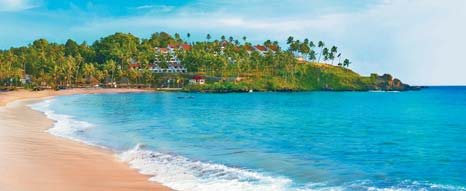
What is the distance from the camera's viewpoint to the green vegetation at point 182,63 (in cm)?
14071

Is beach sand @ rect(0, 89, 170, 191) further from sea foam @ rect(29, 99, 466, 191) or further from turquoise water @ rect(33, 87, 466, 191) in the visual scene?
turquoise water @ rect(33, 87, 466, 191)

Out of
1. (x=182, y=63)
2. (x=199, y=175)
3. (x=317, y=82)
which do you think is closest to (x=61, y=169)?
(x=199, y=175)

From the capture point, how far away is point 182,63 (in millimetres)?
158750

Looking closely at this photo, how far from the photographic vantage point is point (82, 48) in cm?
17800

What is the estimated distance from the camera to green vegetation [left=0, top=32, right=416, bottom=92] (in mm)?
140713

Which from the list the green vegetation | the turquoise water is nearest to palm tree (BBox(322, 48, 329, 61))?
the green vegetation

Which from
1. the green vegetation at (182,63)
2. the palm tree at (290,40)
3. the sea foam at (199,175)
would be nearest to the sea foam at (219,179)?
the sea foam at (199,175)

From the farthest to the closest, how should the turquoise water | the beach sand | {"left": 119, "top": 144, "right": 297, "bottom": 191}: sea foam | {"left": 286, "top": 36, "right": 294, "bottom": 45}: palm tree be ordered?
{"left": 286, "top": 36, "right": 294, "bottom": 45}: palm tree, the turquoise water, {"left": 119, "top": 144, "right": 297, "bottom": 191}: sea foam, the beach sand

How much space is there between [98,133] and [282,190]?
2007cm

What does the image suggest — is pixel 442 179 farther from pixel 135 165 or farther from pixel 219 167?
pixel 135 165

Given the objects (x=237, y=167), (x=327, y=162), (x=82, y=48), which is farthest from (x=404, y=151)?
(x=82, y=48)

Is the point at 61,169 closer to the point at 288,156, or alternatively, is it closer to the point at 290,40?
the point at 288,156

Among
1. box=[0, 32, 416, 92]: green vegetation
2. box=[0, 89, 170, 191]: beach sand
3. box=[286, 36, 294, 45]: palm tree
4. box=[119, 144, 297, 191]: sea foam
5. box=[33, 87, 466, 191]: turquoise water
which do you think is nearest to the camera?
box=[0, 89, 170, 191]: beach sand

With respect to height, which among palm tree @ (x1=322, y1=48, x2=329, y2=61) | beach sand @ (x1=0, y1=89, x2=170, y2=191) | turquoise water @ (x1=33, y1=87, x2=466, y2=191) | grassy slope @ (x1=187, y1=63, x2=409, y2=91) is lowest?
turquoise water @ (x1=33, y1=87, x2=466, y2=191)
